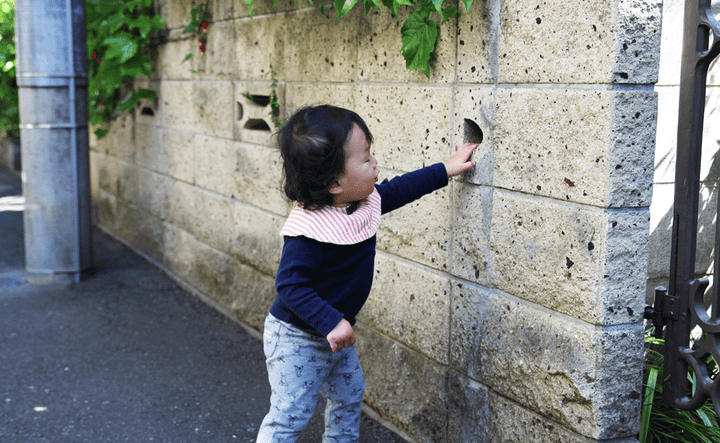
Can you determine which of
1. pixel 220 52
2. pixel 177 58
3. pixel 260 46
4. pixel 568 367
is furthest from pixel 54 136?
pixel 568 367

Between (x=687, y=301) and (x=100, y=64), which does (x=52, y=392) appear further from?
(x=100, y=64)

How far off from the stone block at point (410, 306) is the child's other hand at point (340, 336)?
680 mm

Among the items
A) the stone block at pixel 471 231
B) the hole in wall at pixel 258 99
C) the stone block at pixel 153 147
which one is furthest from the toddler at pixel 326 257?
the stone block at pixel 153 147

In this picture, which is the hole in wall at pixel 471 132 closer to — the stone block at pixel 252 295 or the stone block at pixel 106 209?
the stone block at pixel 252 295

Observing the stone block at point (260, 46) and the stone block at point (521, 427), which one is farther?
the stone block at point (260, 46)

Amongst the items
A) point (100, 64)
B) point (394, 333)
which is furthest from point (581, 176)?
point (100, 64)

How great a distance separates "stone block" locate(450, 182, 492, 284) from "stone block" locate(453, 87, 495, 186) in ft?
0.16

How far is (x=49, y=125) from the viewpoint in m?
5.24

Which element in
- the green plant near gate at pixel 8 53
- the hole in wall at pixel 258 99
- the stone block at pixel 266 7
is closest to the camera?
the stone block at pixel 266 7

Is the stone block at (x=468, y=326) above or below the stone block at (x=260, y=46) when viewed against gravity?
below

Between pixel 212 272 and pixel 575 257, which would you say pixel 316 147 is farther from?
pixel 212 272

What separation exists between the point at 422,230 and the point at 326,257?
28.6 inches

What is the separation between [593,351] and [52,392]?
2679 mm

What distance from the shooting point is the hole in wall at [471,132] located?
8.48 feet
